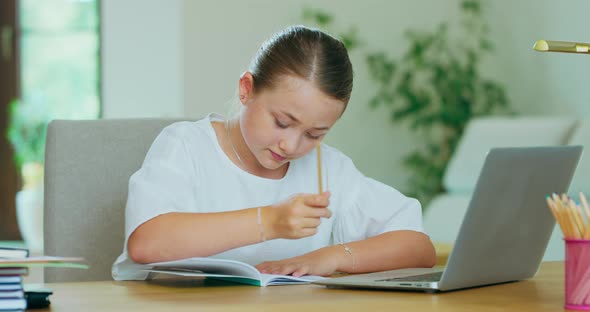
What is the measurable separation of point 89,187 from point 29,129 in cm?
446

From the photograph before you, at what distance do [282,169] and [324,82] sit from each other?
0.88ft

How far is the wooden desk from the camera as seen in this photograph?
1.03 m

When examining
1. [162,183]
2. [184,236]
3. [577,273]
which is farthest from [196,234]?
[577,273]

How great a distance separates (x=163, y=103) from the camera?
4.95 metres

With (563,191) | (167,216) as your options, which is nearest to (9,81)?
(167,216)

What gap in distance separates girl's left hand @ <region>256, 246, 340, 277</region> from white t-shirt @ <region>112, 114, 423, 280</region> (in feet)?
0.59

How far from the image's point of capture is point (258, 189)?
1.68 metres

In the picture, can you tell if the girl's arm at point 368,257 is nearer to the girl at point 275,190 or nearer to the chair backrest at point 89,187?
the girl at point 275,190

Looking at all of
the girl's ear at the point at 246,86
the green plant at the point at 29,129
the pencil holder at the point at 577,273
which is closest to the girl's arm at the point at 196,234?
the girl's ear at the point at 246,86

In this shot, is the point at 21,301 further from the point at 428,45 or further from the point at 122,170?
the point at 428,45

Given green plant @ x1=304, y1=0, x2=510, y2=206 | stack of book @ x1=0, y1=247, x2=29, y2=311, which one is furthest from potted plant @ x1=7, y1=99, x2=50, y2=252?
stack of book @ x1=0, y1=247, x2=29, y2=311

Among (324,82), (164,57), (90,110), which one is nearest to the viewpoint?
(324,82)

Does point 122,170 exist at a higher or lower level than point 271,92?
lower

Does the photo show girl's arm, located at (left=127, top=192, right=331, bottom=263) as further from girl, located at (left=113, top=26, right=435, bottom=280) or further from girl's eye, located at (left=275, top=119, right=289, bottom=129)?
girl's eye, located at (left=275, top=119, right=289, bottom=129)
